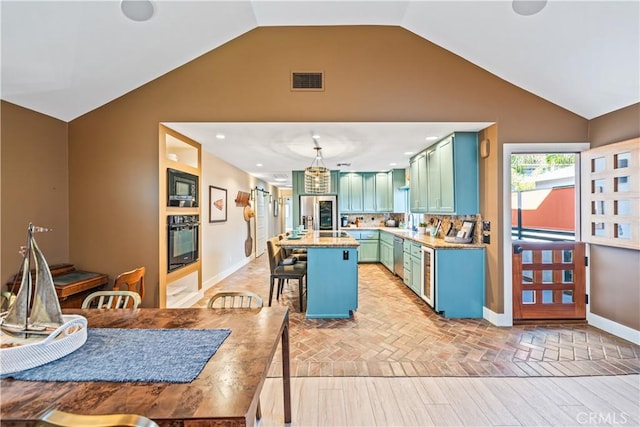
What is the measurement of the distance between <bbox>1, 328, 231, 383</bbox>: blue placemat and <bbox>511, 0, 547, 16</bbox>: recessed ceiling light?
336cm

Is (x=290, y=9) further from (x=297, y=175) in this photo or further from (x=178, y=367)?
(x=297, y=175)

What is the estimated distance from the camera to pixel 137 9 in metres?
2.39

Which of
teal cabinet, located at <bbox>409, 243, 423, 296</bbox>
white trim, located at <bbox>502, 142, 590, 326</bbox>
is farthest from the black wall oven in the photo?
white trim, located at <bbox>502, 142, 590, 326</bbox>

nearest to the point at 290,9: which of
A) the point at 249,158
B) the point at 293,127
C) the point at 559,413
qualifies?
the point at 293,127

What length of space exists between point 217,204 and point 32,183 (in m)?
2.66

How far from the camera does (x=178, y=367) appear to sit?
1.10m

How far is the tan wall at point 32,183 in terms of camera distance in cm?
264

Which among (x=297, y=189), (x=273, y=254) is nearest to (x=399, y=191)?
(x=297, y=189)

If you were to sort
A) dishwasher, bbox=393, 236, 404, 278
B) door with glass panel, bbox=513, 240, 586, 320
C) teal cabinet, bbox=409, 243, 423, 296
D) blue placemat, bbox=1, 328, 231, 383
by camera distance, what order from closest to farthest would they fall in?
blue placemat, bbox=1, 328, 231, 383
door with glass panel, bbox=513, 240, 586, 320
teal cabinet, bbox=409, 243, 423, 296
dishwasher, bbox=393, 236, 404, 278

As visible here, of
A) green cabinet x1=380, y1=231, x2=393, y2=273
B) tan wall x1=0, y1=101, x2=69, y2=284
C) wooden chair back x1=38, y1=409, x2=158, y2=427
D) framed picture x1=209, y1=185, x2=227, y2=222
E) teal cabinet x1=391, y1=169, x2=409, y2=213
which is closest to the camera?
wooden chair back x1=38, y1=409, x2=158, y2=427

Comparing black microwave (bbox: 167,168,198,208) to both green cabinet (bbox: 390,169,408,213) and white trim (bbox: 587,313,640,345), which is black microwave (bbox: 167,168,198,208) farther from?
white trim (bbox: 587,313,640,345)

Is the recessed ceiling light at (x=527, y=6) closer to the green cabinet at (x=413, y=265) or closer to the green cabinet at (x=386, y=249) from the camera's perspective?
the green cabinet at (x=413, y=265)

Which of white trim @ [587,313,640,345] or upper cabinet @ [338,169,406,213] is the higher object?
upper cabinet @ [338,169,406,213]

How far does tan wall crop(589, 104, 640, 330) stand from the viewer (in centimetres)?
283
